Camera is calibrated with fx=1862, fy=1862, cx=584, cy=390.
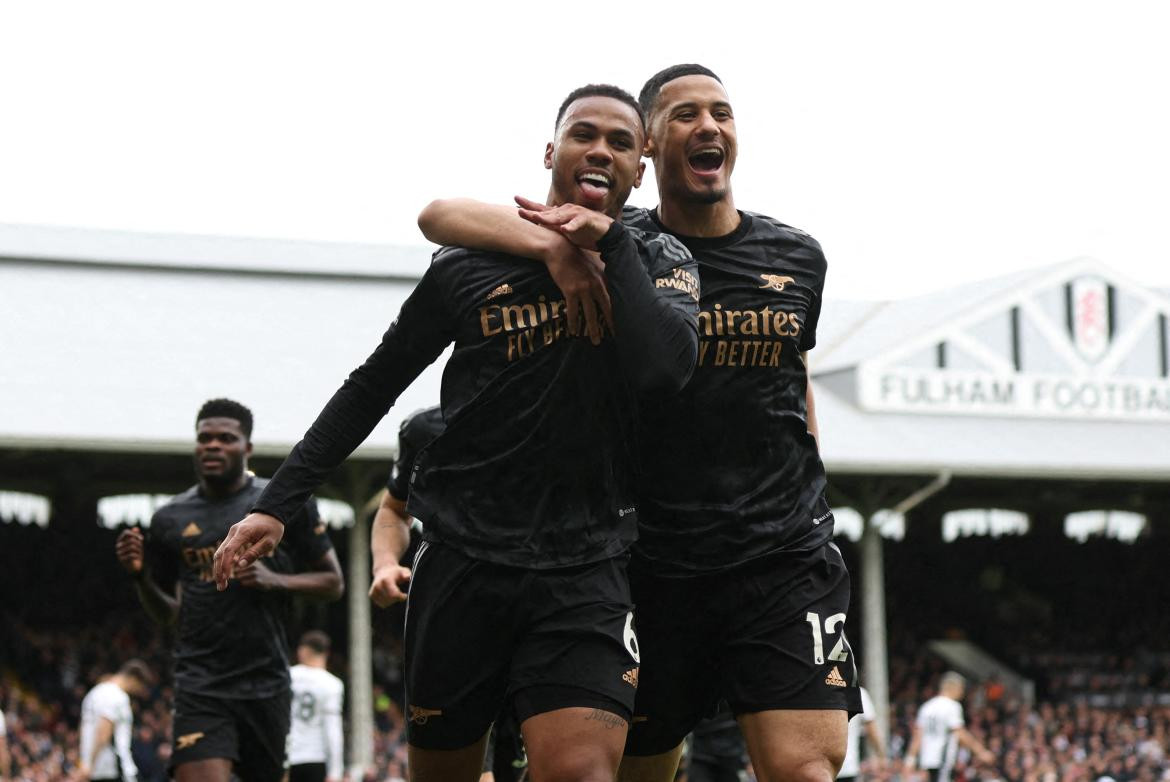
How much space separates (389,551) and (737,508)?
5.79ft

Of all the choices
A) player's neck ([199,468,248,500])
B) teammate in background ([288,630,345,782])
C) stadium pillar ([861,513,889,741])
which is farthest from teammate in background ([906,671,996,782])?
player's neck ([199,468,248,500])

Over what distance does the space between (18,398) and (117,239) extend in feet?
17.3

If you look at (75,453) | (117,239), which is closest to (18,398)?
(75,453)

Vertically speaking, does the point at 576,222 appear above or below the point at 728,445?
above

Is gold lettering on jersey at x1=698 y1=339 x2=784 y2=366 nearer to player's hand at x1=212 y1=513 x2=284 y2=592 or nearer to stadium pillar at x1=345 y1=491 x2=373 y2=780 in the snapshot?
player's hand at x1=212 y1=513 x2=284 y2=592

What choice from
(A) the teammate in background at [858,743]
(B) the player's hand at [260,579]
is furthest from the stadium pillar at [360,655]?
(B) the player's hand at [260,579]

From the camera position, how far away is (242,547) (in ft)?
15.3

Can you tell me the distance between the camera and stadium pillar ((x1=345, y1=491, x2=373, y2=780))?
20875 mm

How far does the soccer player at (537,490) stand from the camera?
4445 mm

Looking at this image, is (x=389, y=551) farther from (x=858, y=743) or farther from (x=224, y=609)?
(x=858, y=743)

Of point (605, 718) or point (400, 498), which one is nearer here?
point (605, 718)

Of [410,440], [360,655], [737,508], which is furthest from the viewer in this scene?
[360,655]

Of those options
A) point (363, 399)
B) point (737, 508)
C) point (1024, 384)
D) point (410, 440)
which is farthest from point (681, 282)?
point (1024, 384)

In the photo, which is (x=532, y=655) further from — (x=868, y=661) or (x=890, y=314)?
(x=890, y=314)
